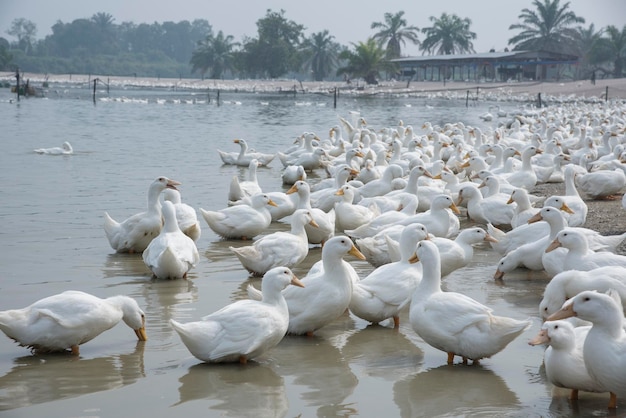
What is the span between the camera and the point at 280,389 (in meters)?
5.69

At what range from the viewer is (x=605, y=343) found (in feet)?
16.5

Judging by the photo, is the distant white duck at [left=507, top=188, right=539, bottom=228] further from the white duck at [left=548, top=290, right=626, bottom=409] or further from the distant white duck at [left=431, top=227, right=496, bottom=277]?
the white duck at [left=548, top=290, right=626, bottom=409]

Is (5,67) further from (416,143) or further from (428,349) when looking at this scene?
(428,349)

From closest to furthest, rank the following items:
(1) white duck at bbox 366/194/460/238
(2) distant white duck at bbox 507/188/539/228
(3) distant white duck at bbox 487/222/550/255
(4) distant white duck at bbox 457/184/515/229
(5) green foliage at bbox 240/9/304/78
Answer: (3) distant white duck at bbox 487/222/550/255 < (1) white duck at bbox 366/194/460/238 < (2) distant white duck at bbox 507/188/539/228 < (4) distant white duck at bbox 457/184/515/229 < (5) green foliage at bbox 240/9/304/78

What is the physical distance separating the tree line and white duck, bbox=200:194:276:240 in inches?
1417

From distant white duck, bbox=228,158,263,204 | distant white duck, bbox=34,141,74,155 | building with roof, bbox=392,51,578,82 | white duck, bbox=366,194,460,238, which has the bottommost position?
distant white duck, bbox=34,141,74,155

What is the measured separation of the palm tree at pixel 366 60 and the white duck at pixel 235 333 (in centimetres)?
8010

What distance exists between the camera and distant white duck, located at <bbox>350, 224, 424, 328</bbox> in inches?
275

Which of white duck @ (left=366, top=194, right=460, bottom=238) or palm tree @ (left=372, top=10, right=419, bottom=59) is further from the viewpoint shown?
palm tree @ (left=372, top=10, right=419, bottom=59)

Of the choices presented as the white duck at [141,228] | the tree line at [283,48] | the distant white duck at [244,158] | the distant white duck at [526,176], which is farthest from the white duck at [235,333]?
the tree line at [283,48]

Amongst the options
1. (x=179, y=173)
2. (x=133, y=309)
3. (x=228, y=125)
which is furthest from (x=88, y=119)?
(x=133, y=309)

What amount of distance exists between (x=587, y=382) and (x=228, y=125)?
32639 mm

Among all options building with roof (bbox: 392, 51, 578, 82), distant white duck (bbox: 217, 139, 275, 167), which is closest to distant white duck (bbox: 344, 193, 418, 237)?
distant white duck (bbox: 217, 139, 275, 167)

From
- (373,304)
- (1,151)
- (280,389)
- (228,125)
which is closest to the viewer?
(280,389)
